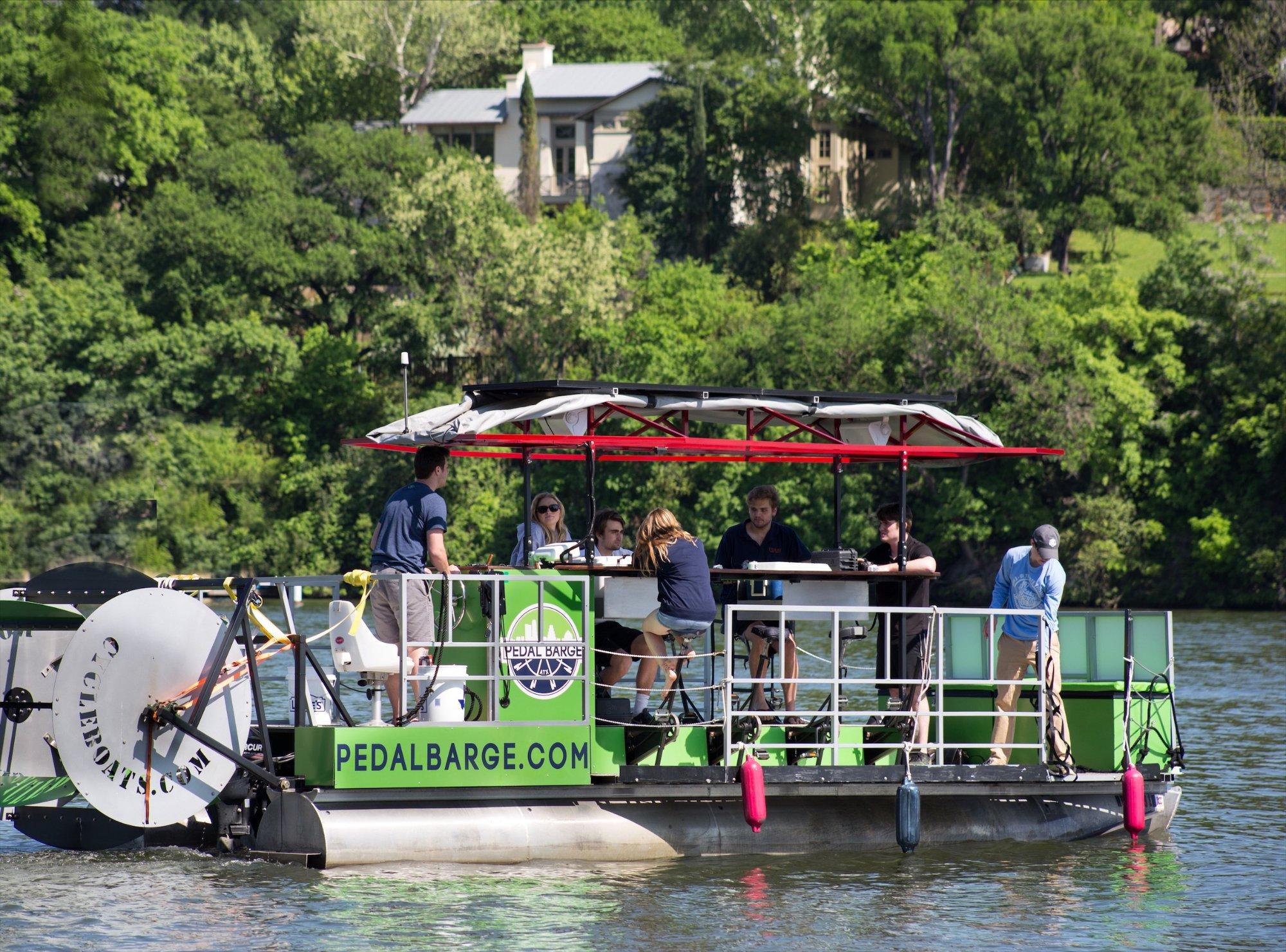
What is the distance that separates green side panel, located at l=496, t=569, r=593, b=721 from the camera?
40.1 feet

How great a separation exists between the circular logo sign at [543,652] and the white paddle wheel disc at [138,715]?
1.86 metres

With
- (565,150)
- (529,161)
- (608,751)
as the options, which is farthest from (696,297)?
(608,751)

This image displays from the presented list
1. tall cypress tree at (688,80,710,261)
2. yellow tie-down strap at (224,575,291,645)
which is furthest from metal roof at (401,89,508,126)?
yellow tie-down strap at (224,575,291,645)

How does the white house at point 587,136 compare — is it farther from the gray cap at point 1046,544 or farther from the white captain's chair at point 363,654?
the white captain's chair at point 363,654

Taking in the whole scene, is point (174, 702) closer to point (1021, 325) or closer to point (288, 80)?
point (1021, 325)

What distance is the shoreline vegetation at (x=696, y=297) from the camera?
164 feet

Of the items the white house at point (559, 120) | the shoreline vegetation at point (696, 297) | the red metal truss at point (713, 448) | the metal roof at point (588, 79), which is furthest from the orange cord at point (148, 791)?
the metal roof at point (588, 79)

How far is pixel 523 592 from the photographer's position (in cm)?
1221

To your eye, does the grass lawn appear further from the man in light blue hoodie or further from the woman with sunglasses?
the woman with sunglasses

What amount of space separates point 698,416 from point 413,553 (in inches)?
91.8

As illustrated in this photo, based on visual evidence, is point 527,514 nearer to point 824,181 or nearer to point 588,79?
point 824,181

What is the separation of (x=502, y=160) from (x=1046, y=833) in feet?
249

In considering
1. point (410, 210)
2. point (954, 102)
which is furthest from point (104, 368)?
point (954, 102)

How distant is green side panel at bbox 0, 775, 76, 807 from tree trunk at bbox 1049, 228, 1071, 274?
189 feet
